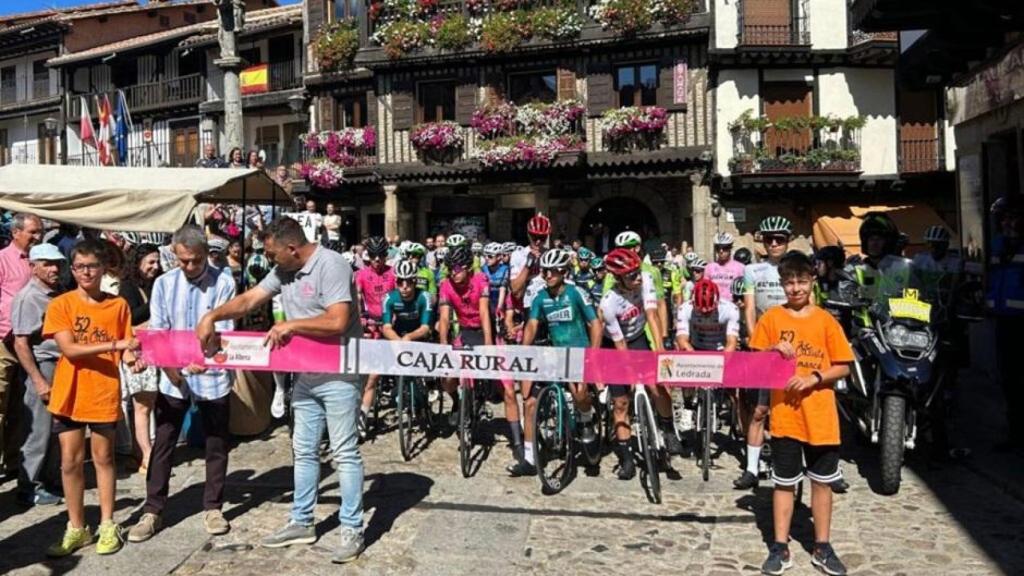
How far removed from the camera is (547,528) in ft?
18.4

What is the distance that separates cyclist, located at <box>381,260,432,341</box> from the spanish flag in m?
25.5

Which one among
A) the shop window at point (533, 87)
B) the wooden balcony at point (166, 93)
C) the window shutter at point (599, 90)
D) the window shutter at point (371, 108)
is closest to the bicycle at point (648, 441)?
the window shutter at point (599, 90)

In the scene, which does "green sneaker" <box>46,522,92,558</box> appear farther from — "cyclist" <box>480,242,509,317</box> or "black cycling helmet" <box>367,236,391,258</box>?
"cyclist" <box>480,242,509,317</box>

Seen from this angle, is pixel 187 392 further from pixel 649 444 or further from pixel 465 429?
pixel 649 444

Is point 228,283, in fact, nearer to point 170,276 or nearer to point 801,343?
point 170,276

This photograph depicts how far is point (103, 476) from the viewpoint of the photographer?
5.18 meters

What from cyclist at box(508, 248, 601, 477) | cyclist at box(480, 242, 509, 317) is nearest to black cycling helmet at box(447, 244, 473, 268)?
cyclist at box(508, 248, 601, 477)

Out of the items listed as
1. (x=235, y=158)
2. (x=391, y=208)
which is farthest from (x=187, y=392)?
(x=391, y=208)

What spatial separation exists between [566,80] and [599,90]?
987 mm

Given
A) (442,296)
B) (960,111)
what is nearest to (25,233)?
(442,296)

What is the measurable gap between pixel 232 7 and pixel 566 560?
11195 millimetres

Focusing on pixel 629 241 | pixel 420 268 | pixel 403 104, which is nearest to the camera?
pixel 629 241

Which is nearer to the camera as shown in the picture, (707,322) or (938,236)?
(707,322)

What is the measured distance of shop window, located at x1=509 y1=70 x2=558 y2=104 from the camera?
23.7 meters
